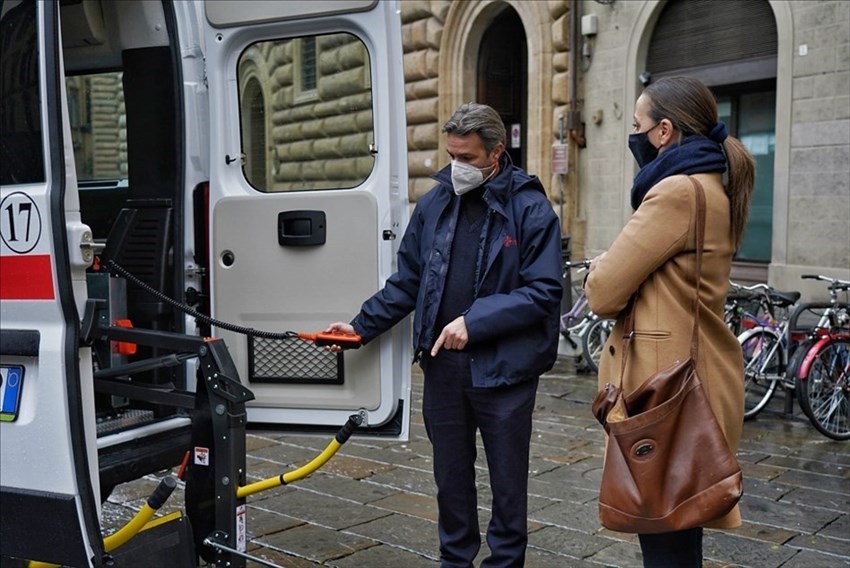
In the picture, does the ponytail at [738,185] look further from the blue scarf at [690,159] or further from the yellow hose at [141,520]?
the yellow hose at [141,520]

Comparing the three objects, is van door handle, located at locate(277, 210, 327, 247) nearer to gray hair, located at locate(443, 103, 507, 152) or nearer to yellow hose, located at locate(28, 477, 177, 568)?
gray hair, located at locate(443, 103, 507, 152)

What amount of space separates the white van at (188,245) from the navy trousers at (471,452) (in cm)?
43

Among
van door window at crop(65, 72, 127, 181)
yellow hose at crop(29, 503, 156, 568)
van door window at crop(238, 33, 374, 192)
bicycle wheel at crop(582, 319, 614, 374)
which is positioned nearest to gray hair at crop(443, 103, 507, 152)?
van door window at crop(238, 33, 374, 192)

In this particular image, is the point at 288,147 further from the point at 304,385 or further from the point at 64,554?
the point at 64,554

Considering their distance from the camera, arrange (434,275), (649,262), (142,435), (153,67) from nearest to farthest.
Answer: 1. (649,262)
2. (434,275)
3. (142,435)
4. (153,67)

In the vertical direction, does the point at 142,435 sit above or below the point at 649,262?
below

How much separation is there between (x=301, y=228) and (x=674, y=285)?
5.51 ft

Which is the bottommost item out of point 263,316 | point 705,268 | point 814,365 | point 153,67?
point 814,365

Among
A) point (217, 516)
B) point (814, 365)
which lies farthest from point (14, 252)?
point (814, 365)

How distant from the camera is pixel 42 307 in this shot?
3.08 metres

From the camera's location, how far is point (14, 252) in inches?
121

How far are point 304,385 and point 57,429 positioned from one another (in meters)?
1.24

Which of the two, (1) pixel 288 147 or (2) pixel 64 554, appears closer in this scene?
(2) pixel 64 554

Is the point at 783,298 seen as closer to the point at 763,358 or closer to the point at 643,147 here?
the point at 763,358
